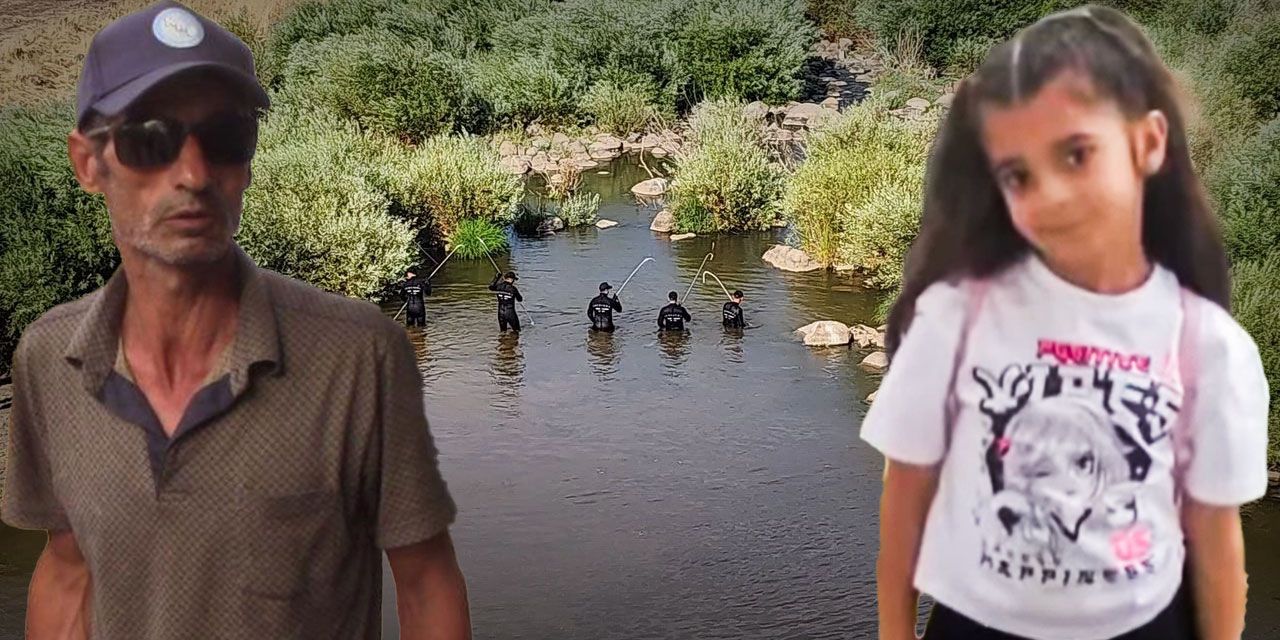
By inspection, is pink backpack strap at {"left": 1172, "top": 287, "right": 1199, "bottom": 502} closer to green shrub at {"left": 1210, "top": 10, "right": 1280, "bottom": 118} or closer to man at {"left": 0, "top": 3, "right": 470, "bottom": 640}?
man at {"left": 0, "top": 3, "right": 470, "bottom": 640}

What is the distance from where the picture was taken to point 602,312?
1648cm

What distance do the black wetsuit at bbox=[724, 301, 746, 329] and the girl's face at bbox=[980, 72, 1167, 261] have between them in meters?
14.8

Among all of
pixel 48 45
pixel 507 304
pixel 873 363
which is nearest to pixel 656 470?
pixel 873 363

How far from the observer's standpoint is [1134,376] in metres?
1.90

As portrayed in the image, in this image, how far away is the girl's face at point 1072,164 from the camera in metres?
1.86

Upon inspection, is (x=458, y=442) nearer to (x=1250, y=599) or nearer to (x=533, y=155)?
(x=1250, y=599)

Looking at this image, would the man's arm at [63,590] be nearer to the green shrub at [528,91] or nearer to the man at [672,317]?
the man at [672,317]

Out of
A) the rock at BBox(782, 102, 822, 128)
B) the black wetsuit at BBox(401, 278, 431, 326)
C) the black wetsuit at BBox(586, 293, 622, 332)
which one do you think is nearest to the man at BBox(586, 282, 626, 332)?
the black wetsuit at BBox(586, 293, 622, 332)

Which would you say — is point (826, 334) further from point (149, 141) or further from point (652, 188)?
point (149, 141)

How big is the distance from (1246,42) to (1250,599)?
10.0 m

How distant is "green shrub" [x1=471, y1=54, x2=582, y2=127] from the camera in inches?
1152

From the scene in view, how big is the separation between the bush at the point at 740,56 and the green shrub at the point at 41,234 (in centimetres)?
1610

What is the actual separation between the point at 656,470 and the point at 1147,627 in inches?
439

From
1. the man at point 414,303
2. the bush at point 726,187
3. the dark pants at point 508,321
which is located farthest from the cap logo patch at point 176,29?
the bush at point 726,187
